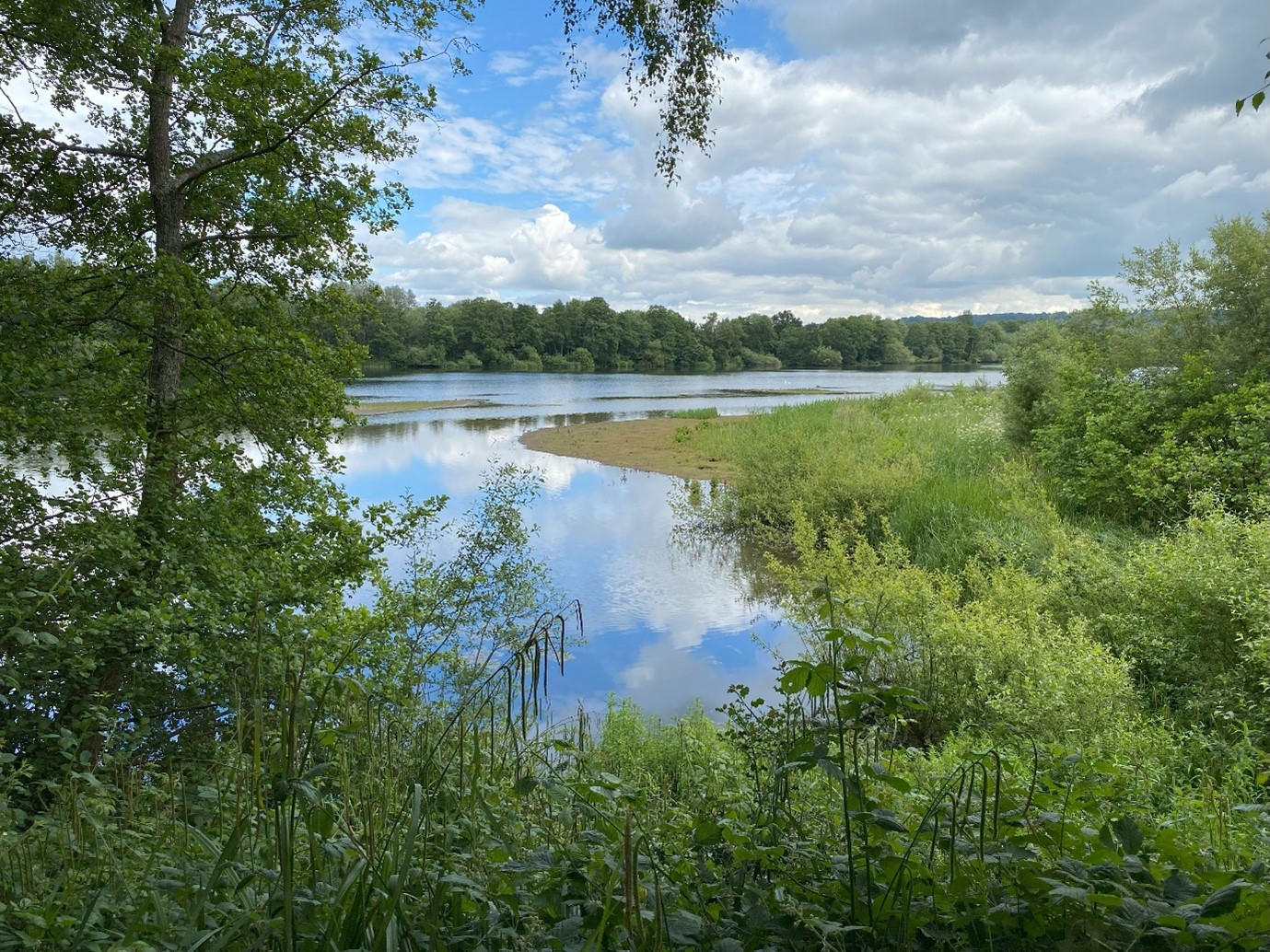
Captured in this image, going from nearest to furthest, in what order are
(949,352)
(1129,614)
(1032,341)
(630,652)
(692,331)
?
(1129,614) < (630,652) < (1032,341) < (692,331) < (949,352)

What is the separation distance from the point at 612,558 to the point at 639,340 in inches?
2110

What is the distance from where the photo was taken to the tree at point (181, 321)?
387 centimetres

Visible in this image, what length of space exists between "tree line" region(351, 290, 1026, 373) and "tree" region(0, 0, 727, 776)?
119ft

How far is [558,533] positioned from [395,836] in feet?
37.6

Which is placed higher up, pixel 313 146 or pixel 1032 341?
pixel 313 146

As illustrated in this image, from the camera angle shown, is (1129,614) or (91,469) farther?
(1129,614)

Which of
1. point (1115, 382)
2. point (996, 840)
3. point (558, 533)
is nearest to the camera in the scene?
point (996, 840)

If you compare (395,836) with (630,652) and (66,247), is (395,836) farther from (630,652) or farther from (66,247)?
(630,652)

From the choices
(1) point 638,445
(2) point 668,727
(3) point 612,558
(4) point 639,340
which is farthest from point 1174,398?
(4) point 639,340

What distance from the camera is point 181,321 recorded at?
4996 mm

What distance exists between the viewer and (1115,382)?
425 inches

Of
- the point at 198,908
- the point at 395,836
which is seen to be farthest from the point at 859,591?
the point at 198,908

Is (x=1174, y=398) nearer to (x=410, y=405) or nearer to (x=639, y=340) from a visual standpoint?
(x=410, y=405)

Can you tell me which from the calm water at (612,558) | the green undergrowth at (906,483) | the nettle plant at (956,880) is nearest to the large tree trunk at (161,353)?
the nettle plant at (956,880)
